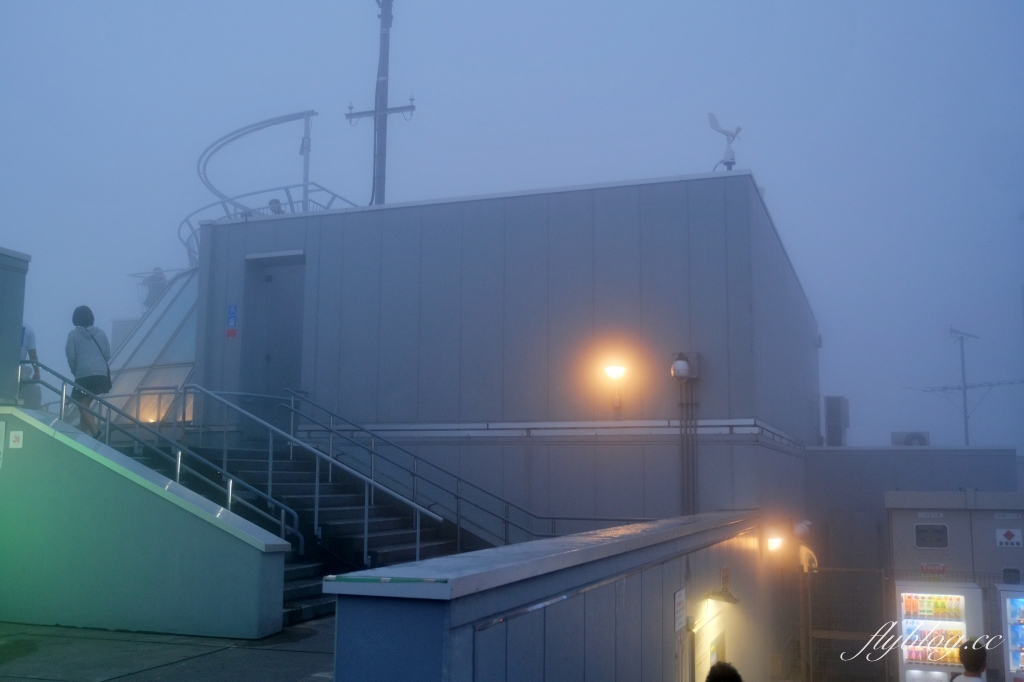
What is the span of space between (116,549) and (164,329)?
12215mm

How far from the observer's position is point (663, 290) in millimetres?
12359

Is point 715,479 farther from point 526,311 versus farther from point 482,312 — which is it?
point 482,312

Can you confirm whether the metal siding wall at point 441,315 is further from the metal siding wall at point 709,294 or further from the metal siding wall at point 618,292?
the metal siding wall at point 709,294

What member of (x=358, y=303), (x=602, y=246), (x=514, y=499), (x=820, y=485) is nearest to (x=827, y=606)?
(x=820, y=485)

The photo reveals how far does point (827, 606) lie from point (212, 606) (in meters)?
11.2

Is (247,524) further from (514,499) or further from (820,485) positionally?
(820,485)

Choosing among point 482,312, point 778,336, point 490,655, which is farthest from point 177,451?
point 778,336

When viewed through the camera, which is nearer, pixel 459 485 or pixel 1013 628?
pixel 1013 628

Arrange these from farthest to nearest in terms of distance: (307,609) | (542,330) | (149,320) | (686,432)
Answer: (149,320), (542,330), (686,432), (307,609)

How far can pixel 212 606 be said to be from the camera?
22.8 feet

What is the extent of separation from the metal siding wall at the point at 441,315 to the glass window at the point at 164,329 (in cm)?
669

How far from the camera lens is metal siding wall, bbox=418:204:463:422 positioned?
1332 centimetres

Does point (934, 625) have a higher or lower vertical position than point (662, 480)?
lower

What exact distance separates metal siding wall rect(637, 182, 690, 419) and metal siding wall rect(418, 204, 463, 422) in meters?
2.81
